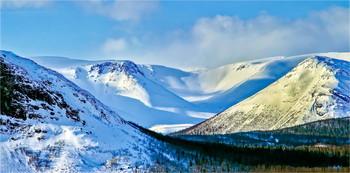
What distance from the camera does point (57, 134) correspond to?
94125 millimetres

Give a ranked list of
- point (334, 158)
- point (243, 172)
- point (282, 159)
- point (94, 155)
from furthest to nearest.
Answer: point (334, 158), point (282, 159), point (243, 172), point (94, 155)

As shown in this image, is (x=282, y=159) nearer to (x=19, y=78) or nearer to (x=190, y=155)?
(x=190, y=155)

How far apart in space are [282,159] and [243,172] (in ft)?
119

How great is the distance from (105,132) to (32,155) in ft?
63.5

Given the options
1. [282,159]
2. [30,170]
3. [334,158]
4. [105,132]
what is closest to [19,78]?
[105,132]

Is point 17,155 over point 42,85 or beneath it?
beneath

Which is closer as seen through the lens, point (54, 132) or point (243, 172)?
point (54, 132)

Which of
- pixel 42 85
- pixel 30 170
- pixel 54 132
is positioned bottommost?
pixel 30 170

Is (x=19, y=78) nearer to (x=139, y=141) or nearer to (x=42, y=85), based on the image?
(x=42, y=85)

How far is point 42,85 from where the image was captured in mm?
108625

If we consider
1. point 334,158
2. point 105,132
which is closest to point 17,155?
point 105,132

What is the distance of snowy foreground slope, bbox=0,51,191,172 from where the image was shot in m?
86.2

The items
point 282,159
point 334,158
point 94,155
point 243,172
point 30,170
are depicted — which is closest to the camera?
point 30,170

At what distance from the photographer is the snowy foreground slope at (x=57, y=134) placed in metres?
86.2
